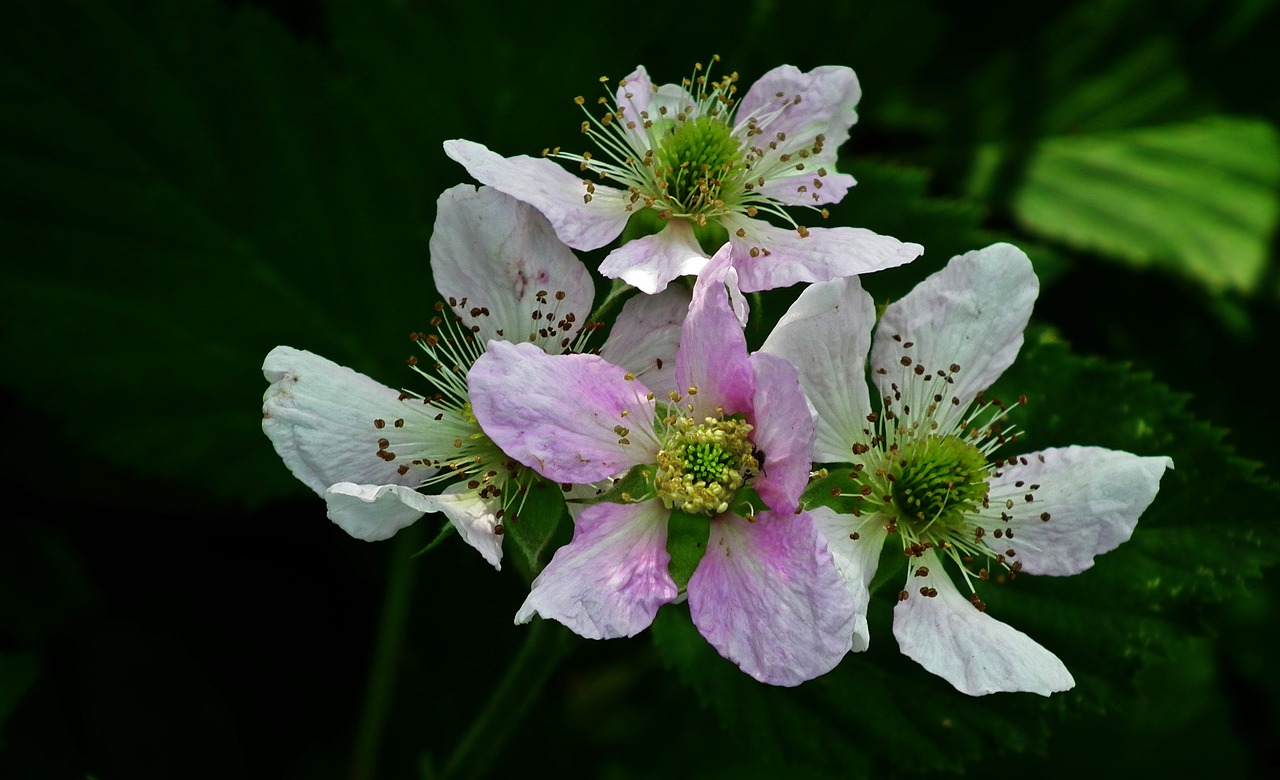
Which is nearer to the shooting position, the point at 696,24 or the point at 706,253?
the point at 706,253

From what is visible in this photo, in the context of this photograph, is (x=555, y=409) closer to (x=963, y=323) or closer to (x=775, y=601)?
(x=775, y=601)

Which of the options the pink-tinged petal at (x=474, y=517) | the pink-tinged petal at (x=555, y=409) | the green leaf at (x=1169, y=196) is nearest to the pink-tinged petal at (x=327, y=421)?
the pink-tinged petal at (x=474, y=517)

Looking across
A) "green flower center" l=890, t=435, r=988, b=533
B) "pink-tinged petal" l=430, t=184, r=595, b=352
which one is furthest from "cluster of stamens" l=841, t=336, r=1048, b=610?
"pink-tinged petal" l=430, t=184, r=595, b=352

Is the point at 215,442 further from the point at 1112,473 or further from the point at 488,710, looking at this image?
the point at 1112,473

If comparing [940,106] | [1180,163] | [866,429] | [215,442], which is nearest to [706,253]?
[866,429]

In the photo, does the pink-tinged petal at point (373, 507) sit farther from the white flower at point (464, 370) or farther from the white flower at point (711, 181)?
the white flower at point (711, 181)

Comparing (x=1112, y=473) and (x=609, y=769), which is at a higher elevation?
(x=1112, y=473)

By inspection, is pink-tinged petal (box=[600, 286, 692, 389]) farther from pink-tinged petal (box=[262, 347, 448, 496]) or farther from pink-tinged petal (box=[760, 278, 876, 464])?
pink-tinged petal (box=[262, 347, 448, 496])
